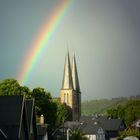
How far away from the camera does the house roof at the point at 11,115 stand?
36397mm

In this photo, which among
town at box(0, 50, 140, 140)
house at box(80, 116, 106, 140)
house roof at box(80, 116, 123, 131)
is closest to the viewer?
town at box(0, 50, 140, 140)

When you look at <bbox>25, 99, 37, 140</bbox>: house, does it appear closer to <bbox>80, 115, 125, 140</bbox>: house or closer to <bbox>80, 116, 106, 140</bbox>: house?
<bbox>80, 116, 106, 140</bbox>: house

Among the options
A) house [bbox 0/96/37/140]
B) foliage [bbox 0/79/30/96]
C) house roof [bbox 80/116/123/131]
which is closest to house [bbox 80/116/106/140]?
house roof [bbox 80/116/123/131]

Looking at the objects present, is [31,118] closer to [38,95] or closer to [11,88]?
[11,88]

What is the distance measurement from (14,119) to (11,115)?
0.53m

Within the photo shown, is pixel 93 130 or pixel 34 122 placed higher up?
pixel 34 122

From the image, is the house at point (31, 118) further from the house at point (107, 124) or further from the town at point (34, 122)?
the house at point (107, 124)

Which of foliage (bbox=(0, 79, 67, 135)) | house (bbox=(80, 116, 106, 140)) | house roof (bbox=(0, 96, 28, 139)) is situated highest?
foliage (bbox=(0, 79, 67, 135))

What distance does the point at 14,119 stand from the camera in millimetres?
37000

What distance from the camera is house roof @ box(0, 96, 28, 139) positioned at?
3640 centimetres

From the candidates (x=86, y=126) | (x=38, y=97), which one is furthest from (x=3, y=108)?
(x=86, y=126)

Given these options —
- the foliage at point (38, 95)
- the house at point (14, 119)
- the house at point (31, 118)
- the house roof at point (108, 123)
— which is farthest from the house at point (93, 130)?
the house at point (14, 119)

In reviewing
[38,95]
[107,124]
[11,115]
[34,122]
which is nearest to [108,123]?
[107,124]

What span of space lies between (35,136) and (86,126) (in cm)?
10428
